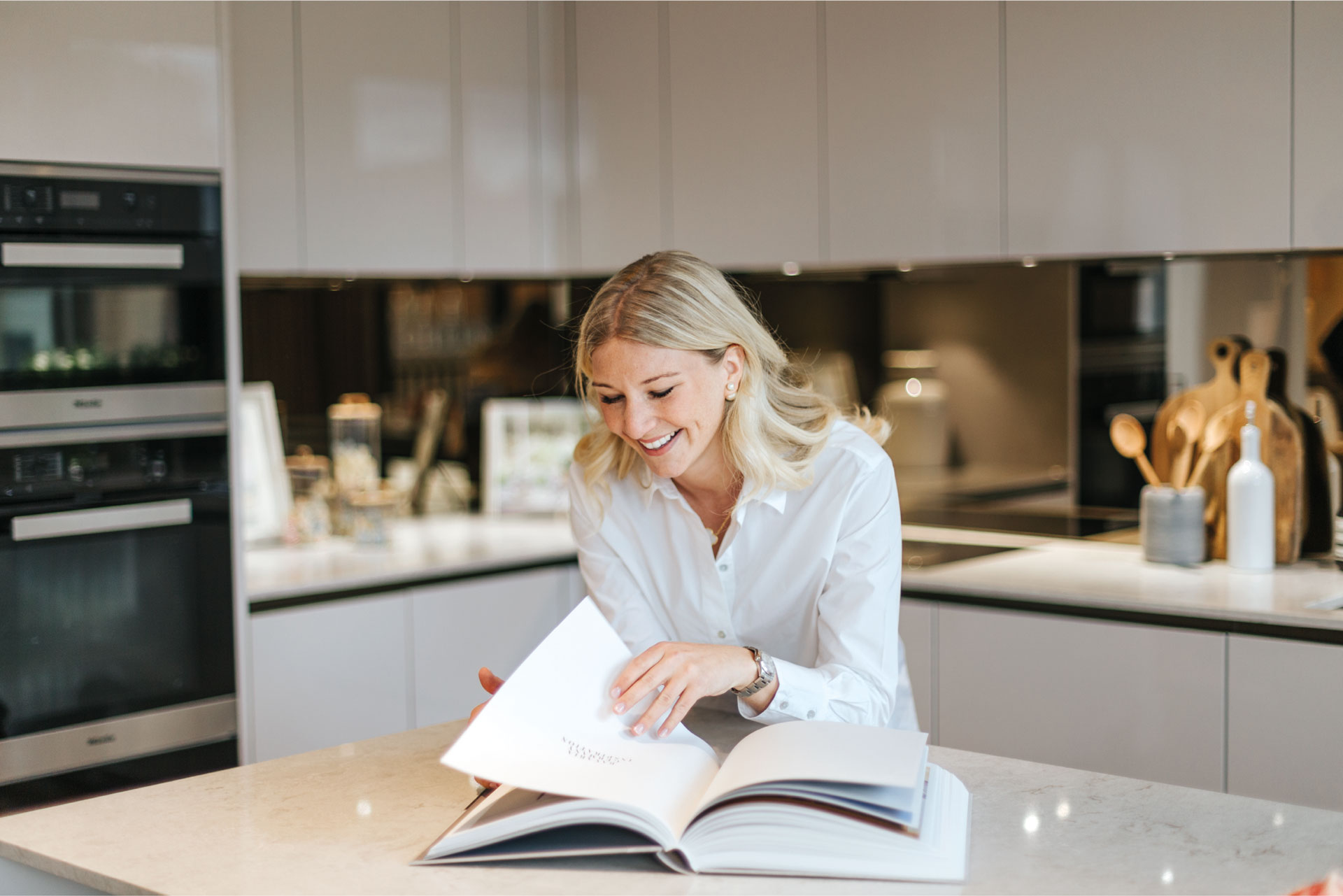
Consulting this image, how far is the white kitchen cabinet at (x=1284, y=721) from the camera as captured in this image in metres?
2.26

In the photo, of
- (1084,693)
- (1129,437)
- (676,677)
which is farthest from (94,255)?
(1129,437)

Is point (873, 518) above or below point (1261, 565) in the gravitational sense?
above

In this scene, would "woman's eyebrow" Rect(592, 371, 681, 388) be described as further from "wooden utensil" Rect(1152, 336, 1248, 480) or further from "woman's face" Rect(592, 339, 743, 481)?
"wooden utensil" Rect(1152, 336, 1248, 480)

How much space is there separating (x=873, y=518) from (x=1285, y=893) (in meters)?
0.78

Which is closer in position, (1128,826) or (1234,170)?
(1128,826)

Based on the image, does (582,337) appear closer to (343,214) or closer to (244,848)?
(244,848)

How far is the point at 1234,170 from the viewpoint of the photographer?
8.38 feet

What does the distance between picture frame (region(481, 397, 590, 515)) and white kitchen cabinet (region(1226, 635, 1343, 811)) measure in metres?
1.94

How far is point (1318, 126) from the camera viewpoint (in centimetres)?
245

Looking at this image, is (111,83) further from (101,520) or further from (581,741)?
(581,741)

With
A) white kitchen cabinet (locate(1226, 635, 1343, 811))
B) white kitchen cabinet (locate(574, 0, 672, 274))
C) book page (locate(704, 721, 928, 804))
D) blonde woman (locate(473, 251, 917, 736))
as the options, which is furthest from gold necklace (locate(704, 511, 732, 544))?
white kitchen cabinet (locate(574, 0, 672, 274))

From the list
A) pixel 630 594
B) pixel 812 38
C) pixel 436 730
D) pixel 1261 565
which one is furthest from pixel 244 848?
pixel 812 38

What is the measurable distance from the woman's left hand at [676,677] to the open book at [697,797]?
0.04 m

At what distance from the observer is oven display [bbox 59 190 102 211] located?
2.46 m
